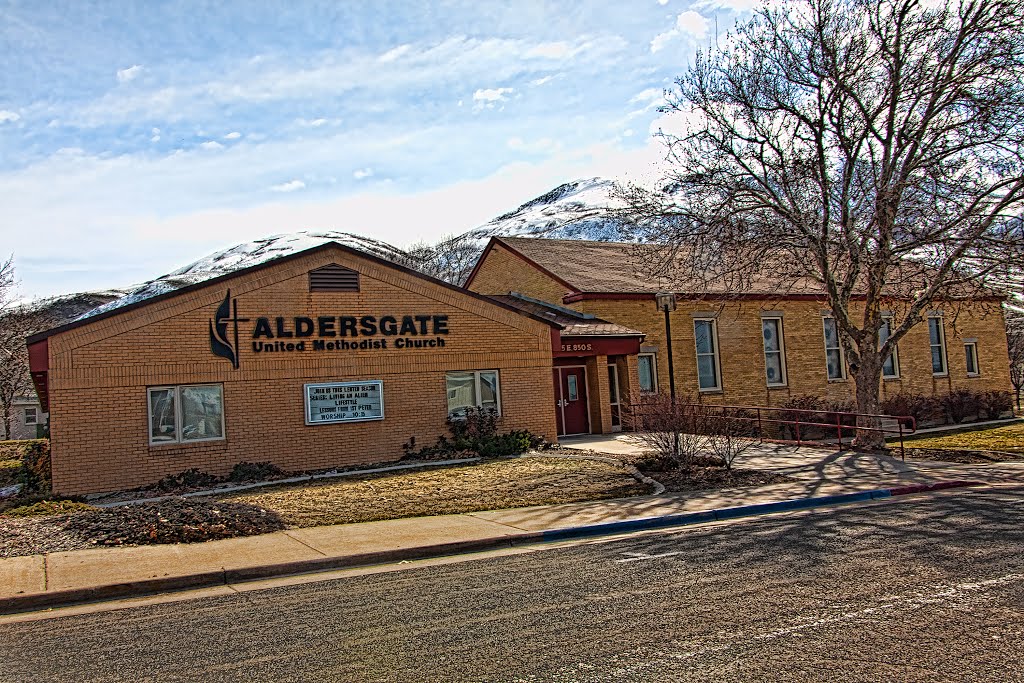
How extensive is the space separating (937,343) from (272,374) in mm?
28218

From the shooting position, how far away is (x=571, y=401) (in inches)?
1011

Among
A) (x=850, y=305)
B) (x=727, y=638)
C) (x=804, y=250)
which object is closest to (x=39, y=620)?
(x=727, y=638)

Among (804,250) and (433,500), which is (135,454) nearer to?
(433,500)

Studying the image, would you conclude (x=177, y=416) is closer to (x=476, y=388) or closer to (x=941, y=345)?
(x=476, y=388)

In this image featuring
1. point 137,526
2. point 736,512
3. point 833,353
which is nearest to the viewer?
point 137,526

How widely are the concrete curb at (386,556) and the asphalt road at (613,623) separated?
0.75 m

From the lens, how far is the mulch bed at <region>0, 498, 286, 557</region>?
36.5ft

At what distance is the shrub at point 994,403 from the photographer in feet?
112

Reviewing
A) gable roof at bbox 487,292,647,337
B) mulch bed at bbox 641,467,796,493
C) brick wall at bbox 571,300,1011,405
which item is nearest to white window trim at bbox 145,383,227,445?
gable roof at bbox 487,292,647,337

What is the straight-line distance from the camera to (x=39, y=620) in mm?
7816

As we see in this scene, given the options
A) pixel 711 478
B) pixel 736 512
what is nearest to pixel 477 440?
pixel 711 478

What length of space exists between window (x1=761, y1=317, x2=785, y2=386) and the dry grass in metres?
15.3

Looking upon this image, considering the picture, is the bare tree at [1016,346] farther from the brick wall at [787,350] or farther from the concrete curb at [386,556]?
the concrete curb at [386,556]

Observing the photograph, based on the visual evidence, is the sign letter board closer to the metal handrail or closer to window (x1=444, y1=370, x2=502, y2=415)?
window (x1=444, y1=370, x2=502, y2=415)
